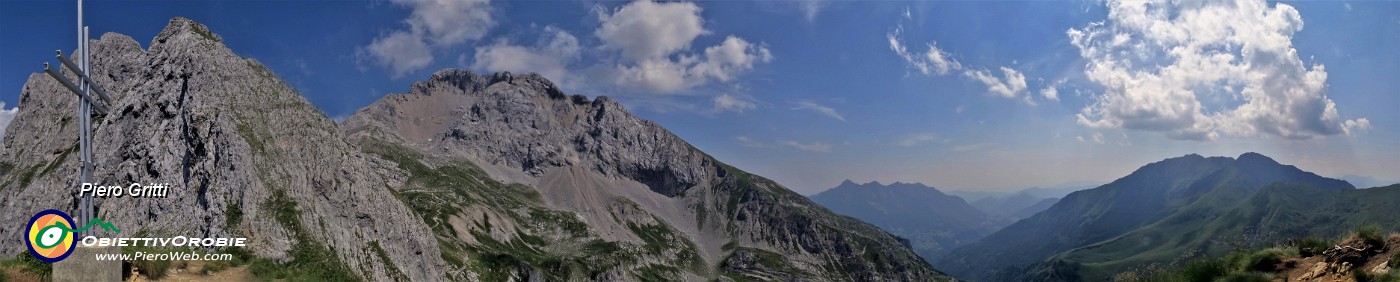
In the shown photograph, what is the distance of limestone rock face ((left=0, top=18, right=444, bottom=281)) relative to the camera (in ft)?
176

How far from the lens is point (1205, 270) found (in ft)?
75.3

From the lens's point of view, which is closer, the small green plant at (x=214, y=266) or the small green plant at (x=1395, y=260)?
the small green plant at (x=1395, y=260)

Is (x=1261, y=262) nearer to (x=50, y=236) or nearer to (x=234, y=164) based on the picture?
(x=50, y=236)

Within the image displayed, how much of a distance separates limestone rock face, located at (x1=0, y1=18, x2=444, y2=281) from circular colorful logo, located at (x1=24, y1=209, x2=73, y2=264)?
54.7 feet

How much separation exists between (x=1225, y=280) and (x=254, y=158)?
74.3 metres

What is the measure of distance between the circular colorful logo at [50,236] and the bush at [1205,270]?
36.7m

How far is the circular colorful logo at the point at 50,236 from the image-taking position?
58.6ft

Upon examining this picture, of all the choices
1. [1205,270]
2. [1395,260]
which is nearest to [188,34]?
[1205,270]

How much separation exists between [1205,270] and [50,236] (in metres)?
37.5

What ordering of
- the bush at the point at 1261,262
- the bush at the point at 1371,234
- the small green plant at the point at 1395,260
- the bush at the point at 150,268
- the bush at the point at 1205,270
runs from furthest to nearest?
1. the bush at the point at 1205,270
2. the bush at the point at 150,268
3. the bush at the point at 1261,262
4. the bush at the point at 1371,234
5. the small green plant at the point at 1395,260

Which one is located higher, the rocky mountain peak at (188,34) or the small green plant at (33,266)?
the rocky mountain peak at (188,34)

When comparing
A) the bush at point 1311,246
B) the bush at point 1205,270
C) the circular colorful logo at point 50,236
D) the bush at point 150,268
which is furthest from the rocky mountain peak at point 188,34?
the bush at point 1311,246

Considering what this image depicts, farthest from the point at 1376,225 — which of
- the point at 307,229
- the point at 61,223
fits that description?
the point at 307,229

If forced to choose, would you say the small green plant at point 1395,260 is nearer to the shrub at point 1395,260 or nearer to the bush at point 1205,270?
the shrub at point 1395,260
